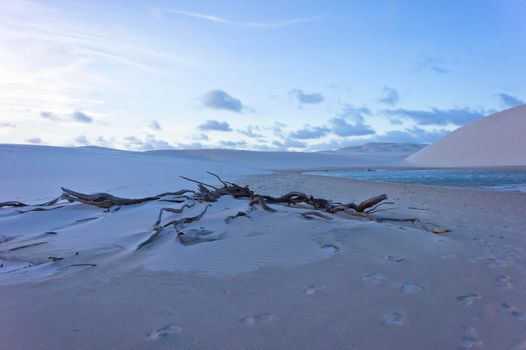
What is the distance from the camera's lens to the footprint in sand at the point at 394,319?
165 centimetres

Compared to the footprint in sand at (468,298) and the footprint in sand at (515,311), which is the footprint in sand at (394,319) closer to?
the footprint in sand at (468,298)

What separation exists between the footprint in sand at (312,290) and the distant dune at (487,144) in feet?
97.8

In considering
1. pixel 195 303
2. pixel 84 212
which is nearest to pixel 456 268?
pixel 195 303

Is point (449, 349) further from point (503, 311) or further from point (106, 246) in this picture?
point (106, 246)

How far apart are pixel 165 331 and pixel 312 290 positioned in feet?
2.60

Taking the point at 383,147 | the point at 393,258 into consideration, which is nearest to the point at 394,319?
the point at 393,258

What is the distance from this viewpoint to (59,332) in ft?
5.16

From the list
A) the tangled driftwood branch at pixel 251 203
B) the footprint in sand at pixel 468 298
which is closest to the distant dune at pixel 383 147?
the tangled driftwood branch at pixel 251 203

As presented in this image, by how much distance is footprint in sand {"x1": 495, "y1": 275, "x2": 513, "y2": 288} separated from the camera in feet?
7.12

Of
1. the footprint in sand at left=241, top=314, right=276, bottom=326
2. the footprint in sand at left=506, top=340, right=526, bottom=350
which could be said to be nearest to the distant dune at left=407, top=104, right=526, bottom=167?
the footprint in sand at left=506, top=340, right=526, bottom=350

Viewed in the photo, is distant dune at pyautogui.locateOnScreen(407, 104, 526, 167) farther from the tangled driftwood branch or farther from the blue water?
the tangled driftwood branch

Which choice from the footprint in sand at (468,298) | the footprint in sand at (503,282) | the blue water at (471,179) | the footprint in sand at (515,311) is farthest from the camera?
the blue water at (471,179)

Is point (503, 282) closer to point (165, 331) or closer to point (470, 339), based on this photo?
point (470, 339)

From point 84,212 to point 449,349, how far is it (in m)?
4.20
